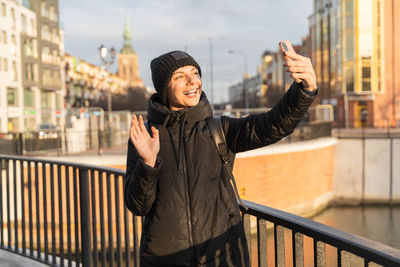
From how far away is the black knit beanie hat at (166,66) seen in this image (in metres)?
2.19

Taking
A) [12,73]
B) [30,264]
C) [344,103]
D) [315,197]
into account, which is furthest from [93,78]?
[30,264]

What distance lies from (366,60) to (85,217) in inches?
1641

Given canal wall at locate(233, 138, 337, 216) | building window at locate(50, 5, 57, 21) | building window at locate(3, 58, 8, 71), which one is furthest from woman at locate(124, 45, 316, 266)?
building window at locate(50, 5, 57, 21)

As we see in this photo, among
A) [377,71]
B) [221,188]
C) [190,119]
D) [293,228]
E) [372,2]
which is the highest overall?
[372,2]

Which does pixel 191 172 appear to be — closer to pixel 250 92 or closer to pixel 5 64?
pixel 5 64

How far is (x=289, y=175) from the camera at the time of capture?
22.1m

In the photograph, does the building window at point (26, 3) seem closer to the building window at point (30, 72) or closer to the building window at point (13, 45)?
the building window at point (13, 45)

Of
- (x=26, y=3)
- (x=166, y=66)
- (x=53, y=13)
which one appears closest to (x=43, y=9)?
(x=53, y=13)

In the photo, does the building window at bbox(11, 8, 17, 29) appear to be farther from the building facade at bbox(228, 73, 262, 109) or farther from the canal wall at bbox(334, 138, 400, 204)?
the building facade at bbox(228, 73, 262, 109)

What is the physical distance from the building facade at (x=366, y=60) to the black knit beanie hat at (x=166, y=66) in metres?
40.7

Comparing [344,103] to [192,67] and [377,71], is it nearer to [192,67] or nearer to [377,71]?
[377,71]

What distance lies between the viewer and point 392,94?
42156 millimetres

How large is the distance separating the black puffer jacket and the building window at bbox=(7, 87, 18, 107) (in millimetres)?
45736

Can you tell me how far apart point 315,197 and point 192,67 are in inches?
907
